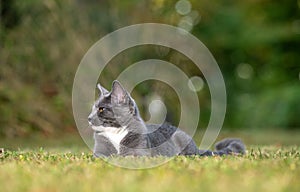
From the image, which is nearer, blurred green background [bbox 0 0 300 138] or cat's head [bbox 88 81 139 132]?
cat's head [bbox 88 81 139 132]

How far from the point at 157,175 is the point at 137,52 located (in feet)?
32.2

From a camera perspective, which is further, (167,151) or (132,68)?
(132,68)

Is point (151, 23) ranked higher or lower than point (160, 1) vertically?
lower

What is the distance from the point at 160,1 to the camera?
16422mm

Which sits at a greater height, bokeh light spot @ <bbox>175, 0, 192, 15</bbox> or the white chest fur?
bokeh light spot @ <bbox>175, 0, 192, 15</bbox>

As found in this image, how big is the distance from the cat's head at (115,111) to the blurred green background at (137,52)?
6.51 meters

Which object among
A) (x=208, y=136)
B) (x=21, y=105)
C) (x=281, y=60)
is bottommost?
(x=208, y=136)

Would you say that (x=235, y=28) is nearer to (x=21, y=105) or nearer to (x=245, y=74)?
(x=245, y=74)

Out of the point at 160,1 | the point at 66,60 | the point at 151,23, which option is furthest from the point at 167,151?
the point at 160,1

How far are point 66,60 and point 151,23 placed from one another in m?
2.30

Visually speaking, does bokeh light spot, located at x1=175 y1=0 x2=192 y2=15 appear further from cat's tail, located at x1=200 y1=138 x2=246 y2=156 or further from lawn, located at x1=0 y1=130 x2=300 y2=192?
lawn, located at x1=0 y1=130 x2=300 y2=192

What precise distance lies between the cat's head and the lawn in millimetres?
440

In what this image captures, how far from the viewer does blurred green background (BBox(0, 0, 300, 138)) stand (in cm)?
1285

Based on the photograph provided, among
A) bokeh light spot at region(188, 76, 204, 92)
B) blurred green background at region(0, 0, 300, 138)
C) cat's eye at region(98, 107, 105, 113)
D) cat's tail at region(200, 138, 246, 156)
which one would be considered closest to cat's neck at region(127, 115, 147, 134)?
cat's eye at region(98, 107, 105, 113)
